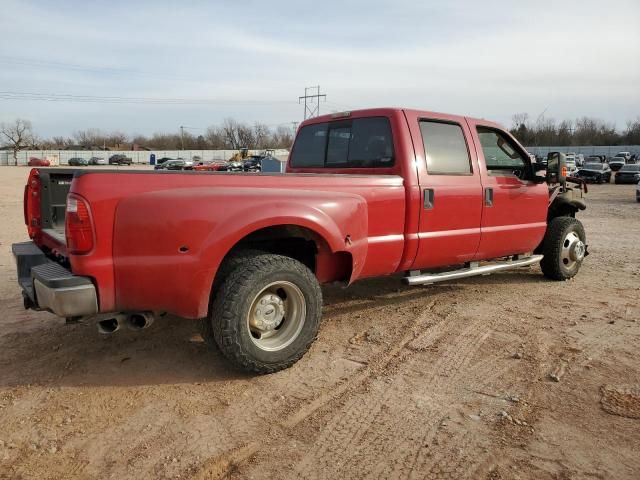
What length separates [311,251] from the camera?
165 inches

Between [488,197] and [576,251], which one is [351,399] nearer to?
[488,197]

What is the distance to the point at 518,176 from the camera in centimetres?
566

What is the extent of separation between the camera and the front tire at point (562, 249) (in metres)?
6.19

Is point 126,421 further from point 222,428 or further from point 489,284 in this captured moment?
point 489,284

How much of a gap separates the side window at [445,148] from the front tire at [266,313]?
1847mm

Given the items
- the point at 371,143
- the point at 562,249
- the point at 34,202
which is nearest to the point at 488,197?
the point at 371,143

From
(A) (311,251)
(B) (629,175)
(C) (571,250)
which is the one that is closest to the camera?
(A) (311,251)

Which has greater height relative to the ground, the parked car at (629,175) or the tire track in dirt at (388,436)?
the parked car at (629,175)

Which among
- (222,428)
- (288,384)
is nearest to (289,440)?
(222,428)

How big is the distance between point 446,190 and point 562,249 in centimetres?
253

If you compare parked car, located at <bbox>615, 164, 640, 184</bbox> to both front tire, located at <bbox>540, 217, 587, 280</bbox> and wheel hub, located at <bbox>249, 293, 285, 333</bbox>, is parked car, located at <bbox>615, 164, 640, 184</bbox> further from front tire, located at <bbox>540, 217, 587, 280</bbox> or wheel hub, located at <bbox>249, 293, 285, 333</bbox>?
wheel hub, located at <bbox>249, 293, 285, 333</bbox>

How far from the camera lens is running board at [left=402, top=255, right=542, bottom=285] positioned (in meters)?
4.58

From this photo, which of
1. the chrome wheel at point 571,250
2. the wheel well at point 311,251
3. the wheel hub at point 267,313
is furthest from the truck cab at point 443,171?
the wheel hub at point 267,313

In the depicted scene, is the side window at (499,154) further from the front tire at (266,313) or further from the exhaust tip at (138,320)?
the exhaust tip at (138,320)
